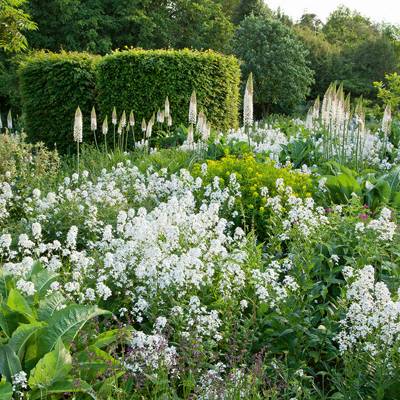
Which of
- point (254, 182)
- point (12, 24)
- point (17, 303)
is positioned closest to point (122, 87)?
point (12, 24)

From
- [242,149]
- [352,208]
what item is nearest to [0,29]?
[242,149]

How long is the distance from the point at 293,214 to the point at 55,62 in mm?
10287

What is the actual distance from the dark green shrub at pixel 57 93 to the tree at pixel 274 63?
11.7 metres

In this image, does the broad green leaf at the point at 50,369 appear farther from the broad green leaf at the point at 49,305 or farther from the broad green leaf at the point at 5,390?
the broad green leaf at the point at 49,305

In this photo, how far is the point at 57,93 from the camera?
45.6 ft

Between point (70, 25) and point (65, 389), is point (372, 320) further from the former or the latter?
point (70, 25)

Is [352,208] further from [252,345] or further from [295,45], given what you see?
[295,45]

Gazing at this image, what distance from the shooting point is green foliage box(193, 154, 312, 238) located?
253 inches

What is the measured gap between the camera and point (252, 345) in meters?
4.17

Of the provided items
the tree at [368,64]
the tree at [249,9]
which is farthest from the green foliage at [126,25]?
the tree at [368,64]

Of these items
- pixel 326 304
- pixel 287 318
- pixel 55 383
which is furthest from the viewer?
pixel 326 304

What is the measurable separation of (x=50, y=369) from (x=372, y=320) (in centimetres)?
176

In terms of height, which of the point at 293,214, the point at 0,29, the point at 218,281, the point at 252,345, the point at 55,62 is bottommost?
the point at 252,345

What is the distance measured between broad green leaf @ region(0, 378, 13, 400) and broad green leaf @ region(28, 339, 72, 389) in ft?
0.50
